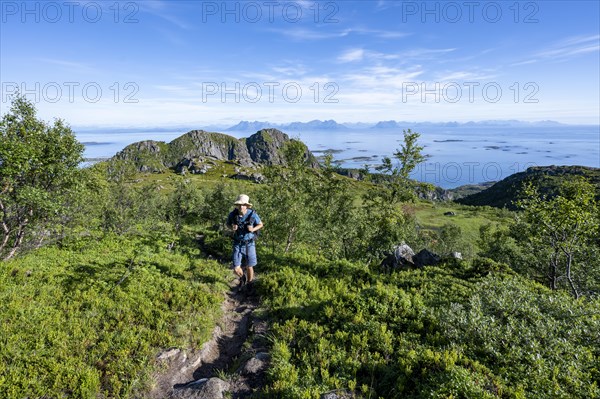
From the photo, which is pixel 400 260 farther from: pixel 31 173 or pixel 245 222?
pixel 31 173

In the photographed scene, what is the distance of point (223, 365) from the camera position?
8.41 m

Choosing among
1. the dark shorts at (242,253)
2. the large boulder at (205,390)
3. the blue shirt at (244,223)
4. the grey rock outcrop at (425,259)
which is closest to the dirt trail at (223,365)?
the large boulder at (205,390)

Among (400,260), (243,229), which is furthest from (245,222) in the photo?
(400,260)

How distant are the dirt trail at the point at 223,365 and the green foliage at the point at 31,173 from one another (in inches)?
391

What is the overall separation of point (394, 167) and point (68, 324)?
2176cm

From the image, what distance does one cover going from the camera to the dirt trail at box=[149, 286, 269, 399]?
22.6 feet

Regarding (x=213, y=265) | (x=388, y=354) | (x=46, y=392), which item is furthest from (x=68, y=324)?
(x=388, y=354)

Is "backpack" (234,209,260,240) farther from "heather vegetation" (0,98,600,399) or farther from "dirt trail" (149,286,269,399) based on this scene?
"dirt trail" (149,286,269,399)

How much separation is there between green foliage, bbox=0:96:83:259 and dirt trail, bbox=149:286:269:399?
993cm

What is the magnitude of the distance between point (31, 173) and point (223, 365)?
516 inches

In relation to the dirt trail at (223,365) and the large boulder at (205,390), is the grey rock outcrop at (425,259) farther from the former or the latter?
the large boulder at (205,390)

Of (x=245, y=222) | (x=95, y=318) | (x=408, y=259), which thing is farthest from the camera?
(x=408, y=259)

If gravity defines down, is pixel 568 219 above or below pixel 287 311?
above

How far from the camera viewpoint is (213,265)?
1552 centimetres
